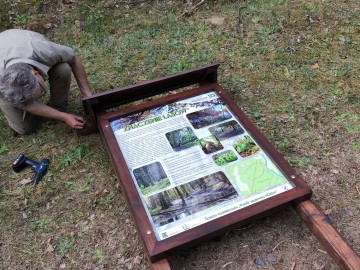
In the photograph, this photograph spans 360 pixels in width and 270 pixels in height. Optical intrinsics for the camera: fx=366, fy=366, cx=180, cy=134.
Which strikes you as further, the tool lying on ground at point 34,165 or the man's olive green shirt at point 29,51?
the tool lying on ground at point 34,165

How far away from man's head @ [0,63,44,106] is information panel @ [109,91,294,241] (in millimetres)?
697

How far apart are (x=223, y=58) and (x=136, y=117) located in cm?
189

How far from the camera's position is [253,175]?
8.94 feet

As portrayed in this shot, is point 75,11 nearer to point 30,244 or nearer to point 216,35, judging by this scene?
point 216,35

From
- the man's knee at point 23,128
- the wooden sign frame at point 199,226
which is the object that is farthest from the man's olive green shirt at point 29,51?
the man's knee at point 23,128

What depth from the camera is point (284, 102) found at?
3982mm

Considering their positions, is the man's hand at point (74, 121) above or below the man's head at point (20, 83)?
below

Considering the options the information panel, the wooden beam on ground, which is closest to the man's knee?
the information panel

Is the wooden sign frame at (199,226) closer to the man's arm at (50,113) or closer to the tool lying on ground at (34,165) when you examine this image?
the man's arm at (50,113)

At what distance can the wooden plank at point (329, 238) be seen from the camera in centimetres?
235

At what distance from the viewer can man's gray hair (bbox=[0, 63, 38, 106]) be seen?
9.29 feet

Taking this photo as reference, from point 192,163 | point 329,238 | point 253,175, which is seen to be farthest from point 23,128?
point 329,238

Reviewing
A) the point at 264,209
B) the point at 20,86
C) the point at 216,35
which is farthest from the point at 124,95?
the point at 216,35

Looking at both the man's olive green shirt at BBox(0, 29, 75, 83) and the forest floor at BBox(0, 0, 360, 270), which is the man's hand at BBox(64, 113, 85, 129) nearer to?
the forest floor at BBox(0, 0, 360, 270)
